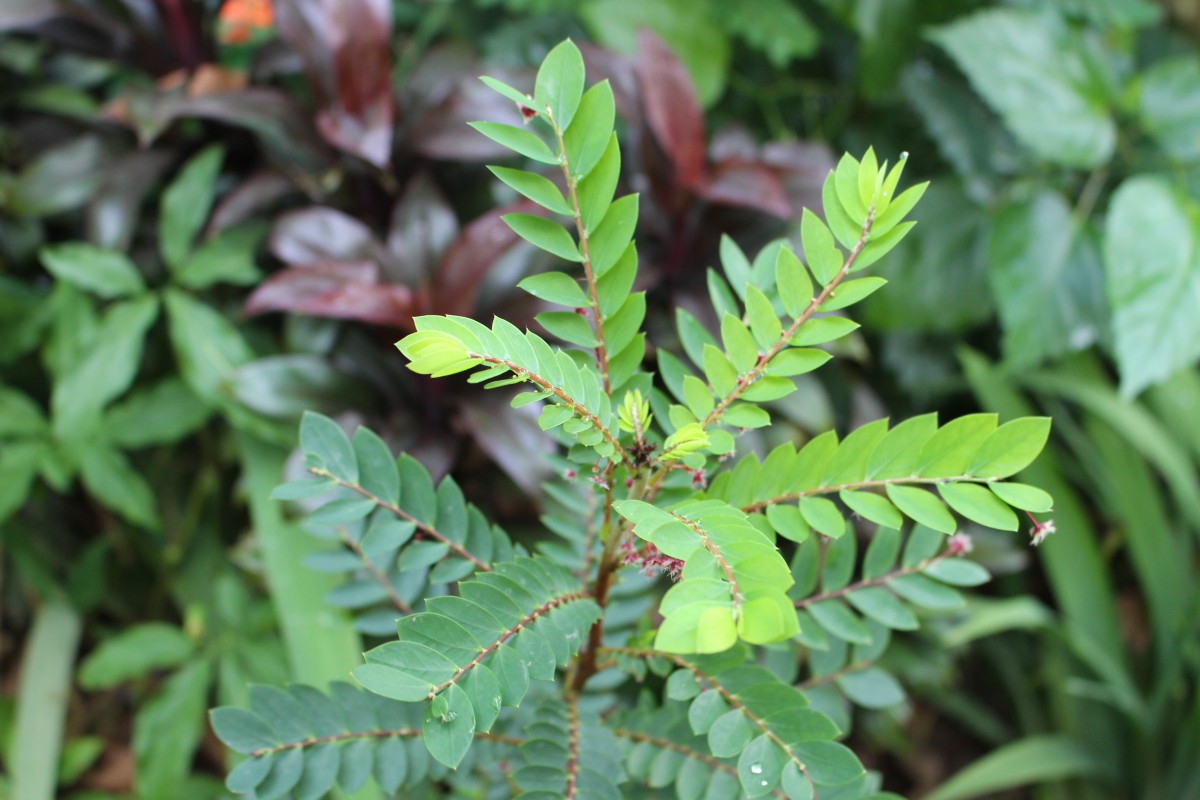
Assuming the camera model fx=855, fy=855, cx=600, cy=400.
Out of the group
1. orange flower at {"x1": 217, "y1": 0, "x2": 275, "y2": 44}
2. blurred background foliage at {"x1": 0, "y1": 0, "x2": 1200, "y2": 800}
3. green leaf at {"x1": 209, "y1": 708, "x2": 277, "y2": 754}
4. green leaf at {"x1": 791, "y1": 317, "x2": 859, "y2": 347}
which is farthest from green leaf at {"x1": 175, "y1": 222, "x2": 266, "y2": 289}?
green leaf at {"x1": 791, "y1": 317, "x2": 859, "y2": 347}

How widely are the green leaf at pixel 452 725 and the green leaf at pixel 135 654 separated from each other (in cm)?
68

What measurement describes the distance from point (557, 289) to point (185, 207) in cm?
70

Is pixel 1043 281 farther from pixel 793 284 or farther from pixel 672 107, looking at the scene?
pixel 793 284

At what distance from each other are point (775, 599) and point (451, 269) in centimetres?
64

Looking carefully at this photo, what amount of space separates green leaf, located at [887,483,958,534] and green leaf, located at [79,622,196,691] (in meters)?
0.83

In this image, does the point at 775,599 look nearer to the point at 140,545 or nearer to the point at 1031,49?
the point at 140,545

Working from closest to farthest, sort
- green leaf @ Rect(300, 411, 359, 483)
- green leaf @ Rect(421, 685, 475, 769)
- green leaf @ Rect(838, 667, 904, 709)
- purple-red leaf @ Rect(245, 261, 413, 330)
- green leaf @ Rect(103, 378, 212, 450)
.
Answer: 1. green leaf @ Rect(421, 685, 475, 769)
2. green leaf @ Rect(300, 411, 359, 483)
3. green leaf @ Rect(838, 667, 904, 709)
4. purple-red leaf @ Rect(245, 261, 413, 330)
5. green leaf @ Rect(103, 378, 212, 450)

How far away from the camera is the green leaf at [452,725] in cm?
39

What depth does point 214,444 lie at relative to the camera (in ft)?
3.62

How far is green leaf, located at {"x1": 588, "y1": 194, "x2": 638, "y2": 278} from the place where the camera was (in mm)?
448

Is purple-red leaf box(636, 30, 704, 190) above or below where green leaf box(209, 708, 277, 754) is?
above

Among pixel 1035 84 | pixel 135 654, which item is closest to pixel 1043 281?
pixel 1035 84

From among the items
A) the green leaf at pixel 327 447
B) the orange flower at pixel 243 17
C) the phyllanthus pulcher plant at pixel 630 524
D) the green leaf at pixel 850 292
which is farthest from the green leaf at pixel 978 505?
the orange flower at pixel 243 17

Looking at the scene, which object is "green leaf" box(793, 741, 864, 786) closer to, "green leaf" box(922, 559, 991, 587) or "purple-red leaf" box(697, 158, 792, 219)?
"green leaf" box(922, 559, 991, 587)
